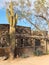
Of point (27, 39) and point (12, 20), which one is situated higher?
point (12, 20)

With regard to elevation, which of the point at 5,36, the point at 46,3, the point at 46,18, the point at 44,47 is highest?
the point at 46,3

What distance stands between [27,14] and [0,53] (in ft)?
17.5

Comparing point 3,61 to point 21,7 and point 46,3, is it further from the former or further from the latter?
point 46,3

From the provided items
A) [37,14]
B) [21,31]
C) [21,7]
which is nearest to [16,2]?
[21,7]

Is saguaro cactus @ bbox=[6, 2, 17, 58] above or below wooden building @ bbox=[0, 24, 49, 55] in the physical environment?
above

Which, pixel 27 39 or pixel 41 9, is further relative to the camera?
pixel 27 39

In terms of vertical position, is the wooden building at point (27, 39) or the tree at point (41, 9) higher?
the tree at point (41, 9)

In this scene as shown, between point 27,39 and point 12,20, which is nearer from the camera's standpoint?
point 12,20

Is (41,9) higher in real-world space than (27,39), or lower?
higher

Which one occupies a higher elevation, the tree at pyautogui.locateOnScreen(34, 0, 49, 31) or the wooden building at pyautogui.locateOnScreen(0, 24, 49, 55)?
the tree at pyautogui.locateOnScreen(34, 0, 49, 31)

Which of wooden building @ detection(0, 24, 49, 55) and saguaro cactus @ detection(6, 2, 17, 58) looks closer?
saguaro cactus @ detection(6, 2, 17, 58)

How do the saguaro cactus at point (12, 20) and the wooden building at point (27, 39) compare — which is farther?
the wooden building at point (27, 39)

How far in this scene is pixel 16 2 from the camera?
80.3 feet

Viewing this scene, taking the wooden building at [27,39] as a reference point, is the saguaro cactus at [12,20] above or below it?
above
